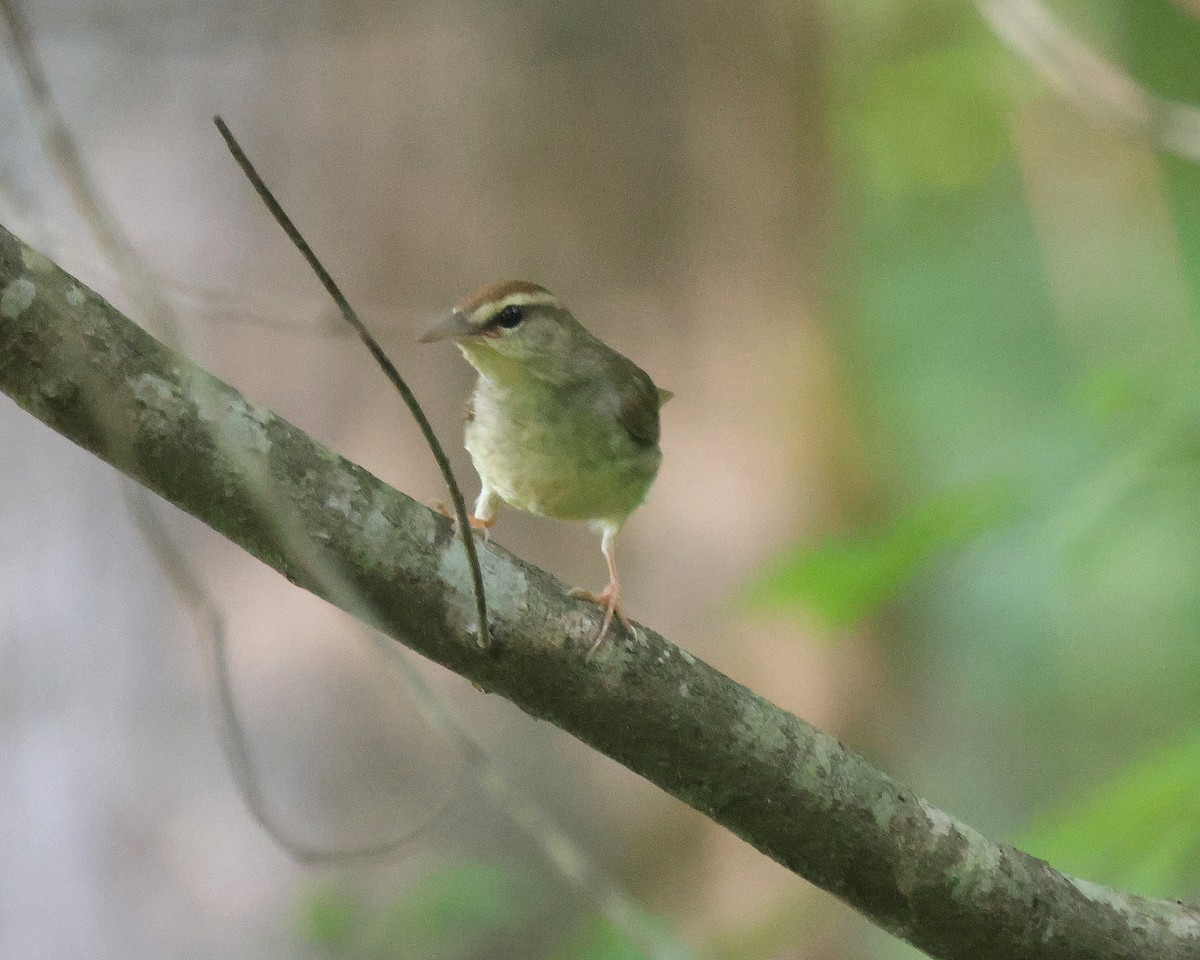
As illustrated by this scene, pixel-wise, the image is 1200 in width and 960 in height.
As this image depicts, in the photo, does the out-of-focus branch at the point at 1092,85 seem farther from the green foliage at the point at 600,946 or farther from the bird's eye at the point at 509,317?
the green foliage at the point at 600,946

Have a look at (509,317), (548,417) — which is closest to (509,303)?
(509,317)

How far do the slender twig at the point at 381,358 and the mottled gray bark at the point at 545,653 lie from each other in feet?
0.27

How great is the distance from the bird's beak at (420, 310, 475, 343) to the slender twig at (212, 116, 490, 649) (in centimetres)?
91

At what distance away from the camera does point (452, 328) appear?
2.66 metres

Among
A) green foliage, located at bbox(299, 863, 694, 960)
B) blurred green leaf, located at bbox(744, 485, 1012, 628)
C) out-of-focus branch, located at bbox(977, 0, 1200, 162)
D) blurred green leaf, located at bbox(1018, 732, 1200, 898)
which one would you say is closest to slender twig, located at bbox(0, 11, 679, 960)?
blurred green leaf, located at bbox(1018, 732, 1200, 898)

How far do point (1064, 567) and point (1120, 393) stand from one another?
402mm

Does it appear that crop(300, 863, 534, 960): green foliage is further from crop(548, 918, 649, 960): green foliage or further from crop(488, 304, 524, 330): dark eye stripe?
crop(488, 304, 524, 330): dark eye stripe

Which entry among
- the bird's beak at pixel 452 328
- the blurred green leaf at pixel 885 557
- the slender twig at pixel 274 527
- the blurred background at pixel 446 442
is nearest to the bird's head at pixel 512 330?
the bird's beak at pixel 452 328

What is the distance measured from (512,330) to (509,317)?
4cm

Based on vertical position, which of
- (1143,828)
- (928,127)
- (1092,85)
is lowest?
(1143,828)

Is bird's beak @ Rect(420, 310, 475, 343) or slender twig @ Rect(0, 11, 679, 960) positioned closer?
slender twig @ Rect(0, 11, 679, 960)

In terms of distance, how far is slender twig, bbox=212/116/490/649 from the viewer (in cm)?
129

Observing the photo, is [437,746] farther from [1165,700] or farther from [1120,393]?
[1165,700]

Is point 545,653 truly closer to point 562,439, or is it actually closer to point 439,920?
point 562,439
